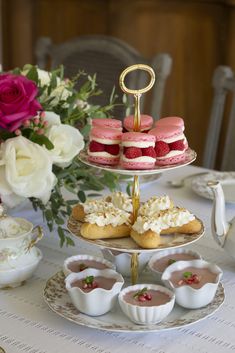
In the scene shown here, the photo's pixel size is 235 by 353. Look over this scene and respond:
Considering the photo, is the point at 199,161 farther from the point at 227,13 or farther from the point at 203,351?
the point at 203,351

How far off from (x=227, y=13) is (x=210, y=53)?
17cm

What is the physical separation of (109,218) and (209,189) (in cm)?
53

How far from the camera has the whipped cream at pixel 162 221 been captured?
0.90 m

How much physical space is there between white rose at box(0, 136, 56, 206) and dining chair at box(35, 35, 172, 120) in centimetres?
93

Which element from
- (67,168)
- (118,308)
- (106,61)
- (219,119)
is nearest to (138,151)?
(118,308)

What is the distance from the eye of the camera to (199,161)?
9.30 ft

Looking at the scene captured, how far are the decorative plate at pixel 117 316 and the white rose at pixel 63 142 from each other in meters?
0.22

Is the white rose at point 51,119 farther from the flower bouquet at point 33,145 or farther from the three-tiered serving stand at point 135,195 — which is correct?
the three-tiered serving stand at point 135,195

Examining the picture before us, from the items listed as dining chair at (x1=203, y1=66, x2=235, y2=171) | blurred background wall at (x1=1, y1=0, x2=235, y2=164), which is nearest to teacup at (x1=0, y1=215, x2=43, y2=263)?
dining chair at (x1=203, y1=66, x2=235, y2=171)

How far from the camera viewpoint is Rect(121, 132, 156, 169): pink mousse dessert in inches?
34.0

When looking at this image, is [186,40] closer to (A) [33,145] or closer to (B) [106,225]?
(A) [33,145]

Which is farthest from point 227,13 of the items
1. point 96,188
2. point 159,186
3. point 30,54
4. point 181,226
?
point 181,226

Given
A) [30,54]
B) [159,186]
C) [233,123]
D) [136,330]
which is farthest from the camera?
[30,54]

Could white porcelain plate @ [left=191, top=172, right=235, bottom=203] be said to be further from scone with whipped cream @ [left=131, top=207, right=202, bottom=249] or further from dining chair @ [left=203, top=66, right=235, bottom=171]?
scone with whipped cream @ [left=131, top=207, right=202, bottom=249]
